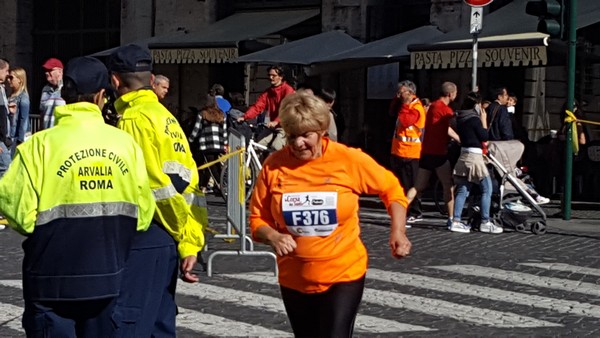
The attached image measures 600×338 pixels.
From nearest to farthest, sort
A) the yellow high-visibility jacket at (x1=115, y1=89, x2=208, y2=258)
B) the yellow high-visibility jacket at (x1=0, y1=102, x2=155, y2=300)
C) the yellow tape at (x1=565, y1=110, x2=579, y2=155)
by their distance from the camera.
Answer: the yellow high-visibility jacket at (x1=0, y1=102, x2=155, y2=300) → the yellow high-visibility jacket at (x1=115, y1=89, x2=208, y2=258) → the yellow tape at (x1=565, y1=110, x2=579, y2=155)

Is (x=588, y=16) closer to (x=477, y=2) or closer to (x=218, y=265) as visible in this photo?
(x=477, y=2)

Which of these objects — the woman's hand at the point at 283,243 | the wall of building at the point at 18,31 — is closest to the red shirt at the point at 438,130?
the woman's hand at the point at 283,243

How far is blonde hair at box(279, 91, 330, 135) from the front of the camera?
5.72 metres

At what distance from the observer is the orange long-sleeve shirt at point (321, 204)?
5.80 metres

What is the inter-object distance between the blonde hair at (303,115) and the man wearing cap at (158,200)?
617 mm

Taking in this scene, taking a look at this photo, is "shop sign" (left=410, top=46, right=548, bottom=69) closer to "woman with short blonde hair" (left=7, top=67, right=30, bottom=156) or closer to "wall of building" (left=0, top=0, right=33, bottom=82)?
"woman with short blonde hair" (left=7, top=67, right=30, bottom=156)

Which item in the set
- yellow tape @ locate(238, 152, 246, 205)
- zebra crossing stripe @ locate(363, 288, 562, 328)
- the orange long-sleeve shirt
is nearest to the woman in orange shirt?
the orange long-sleeve shirt

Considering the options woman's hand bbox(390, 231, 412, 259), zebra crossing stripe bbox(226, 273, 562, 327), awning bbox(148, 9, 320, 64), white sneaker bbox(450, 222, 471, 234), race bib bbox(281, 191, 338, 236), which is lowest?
white sneaker bbox(450, 222, 471, 234)

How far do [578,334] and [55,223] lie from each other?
4.47 metres

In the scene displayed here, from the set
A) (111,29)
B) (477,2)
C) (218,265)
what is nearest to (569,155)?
(477,2)

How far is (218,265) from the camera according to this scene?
39.0ft

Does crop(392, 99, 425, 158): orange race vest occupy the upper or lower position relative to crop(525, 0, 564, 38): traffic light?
lower

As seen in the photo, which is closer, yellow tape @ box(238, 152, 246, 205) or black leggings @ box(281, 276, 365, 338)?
black leggings @ box(281, 276, 365, 338)

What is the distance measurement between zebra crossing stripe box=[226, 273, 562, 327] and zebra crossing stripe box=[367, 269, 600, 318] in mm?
461
